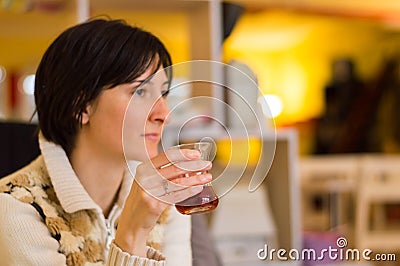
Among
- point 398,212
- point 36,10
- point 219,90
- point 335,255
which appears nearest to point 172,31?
point 36,10

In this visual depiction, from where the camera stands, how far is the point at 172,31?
2.49m

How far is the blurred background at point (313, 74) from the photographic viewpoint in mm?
1962

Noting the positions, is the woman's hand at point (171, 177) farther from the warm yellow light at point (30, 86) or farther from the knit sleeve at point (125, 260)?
the warm yellow light at point (30, 86)

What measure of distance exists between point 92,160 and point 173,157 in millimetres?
314

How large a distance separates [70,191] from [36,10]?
4.52 feet

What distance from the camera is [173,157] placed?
621mm

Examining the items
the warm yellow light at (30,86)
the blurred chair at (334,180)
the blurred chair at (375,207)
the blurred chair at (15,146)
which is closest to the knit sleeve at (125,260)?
the warm yellow light at (30,86)

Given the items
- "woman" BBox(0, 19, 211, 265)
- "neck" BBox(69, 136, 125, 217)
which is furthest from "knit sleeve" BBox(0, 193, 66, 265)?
"neck" BBox(69, 136, 125, 217)

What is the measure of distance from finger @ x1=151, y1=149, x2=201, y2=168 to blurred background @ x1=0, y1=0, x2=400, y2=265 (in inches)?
47.8

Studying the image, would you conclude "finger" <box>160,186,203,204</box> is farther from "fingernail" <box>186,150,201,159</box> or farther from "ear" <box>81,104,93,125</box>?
"ear" <box>81,104,93,125</box>

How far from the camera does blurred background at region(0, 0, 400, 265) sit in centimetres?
196

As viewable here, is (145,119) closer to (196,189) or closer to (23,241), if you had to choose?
(196,189)

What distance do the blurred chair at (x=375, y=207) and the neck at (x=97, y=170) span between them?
7.01 feet

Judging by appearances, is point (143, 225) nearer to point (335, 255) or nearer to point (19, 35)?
point (335, 255)
